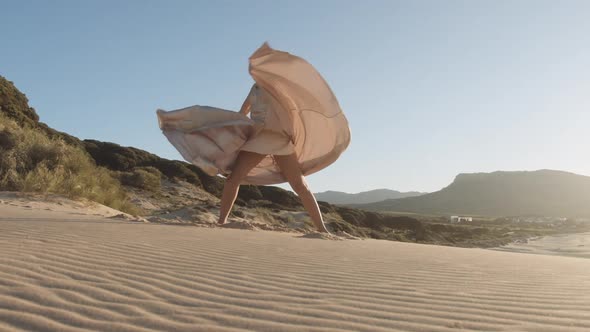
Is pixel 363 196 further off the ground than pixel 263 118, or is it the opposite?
pixel 363 196

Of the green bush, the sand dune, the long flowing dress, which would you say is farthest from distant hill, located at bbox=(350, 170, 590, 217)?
the sand dune

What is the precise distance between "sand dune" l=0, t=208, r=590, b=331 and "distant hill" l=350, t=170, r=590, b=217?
68455 mm

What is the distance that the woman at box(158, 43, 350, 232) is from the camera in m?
6.32

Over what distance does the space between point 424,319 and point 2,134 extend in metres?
10.4

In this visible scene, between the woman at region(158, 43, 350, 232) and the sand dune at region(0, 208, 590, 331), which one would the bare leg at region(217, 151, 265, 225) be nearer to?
the woman at region(158, 43, 350, 232)

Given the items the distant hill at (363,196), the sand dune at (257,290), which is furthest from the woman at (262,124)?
the distant hill at (363,196)

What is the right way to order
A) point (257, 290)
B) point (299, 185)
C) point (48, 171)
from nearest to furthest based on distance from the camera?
point (257, 290), point (299, 185), point (48, 171)

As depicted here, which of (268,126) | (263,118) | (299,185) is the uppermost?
(263,118)

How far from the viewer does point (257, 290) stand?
255cm

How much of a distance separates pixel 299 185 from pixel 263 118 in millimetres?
1028

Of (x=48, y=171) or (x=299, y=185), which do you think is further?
(x=48, y=171)

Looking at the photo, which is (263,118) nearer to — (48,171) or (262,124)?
(262,124)

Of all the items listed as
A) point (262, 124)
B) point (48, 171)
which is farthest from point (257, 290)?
point (48, 171)

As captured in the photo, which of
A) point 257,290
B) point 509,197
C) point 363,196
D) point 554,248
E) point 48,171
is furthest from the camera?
point 363,196
